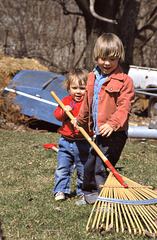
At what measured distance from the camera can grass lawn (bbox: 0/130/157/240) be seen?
9.60ft

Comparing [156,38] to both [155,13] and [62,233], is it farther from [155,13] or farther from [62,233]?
[62,233]

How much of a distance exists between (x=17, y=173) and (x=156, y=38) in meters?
10.4

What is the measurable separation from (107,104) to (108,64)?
15.5 inches

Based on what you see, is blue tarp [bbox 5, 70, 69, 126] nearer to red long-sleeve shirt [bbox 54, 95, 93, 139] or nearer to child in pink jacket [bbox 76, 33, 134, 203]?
red long-sleeve shirt [bbox 54, 95, 93, 139]

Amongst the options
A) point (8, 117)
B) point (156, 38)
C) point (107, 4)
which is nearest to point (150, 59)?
point (156, 38)

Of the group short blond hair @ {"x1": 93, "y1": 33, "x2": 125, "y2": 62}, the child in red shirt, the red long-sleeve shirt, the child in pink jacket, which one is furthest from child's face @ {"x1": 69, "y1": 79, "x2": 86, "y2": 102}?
short blond hair @ {"x1": 93, "y1": 33, "x2": 125, "y2": 62}

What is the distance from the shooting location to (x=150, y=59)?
13.2 m

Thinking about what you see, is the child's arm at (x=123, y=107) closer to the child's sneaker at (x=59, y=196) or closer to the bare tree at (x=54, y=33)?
the child's sneaker at (x=59, y=196)

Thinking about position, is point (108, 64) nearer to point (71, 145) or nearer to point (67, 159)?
point (71, 145)

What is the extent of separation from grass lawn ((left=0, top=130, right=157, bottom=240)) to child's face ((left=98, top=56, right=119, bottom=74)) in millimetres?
1502

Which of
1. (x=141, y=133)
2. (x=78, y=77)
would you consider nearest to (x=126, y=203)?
(x=78, y=77)

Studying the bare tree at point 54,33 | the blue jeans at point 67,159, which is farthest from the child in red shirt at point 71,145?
the bare tree at point 54,33

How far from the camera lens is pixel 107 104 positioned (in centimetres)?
314

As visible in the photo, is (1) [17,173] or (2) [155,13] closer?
(1) [17,173]
